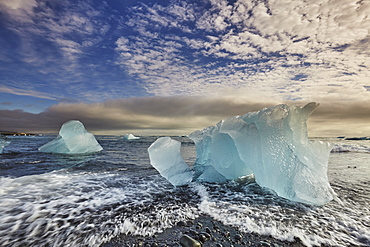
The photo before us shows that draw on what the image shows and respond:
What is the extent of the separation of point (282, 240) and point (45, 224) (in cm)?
331

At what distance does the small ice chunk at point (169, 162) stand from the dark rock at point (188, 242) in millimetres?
2570

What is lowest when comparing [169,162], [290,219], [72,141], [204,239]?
[290,219]

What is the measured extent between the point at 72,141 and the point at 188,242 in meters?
12.4

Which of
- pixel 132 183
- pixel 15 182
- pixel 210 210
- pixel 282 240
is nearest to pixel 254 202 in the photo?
pixel 210 210

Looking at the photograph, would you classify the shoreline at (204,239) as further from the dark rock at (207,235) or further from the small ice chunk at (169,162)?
the small ice chunk at (169,162)

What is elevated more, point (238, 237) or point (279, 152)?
point (279, 152)

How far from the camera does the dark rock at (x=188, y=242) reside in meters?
2.17

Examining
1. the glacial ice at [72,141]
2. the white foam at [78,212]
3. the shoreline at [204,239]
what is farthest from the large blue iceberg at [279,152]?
the glacial ice at [72,141]

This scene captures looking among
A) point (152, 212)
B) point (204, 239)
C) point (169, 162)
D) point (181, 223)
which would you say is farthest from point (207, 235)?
point (169, 162)

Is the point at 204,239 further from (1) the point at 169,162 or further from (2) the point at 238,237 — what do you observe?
(1) the point at 169,162

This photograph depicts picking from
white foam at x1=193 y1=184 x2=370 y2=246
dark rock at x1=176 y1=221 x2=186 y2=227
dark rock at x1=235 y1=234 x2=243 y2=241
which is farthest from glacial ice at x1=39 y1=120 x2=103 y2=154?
dark rock at x1=235 y1=234 x2=243 y2=241

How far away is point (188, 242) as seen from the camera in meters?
2.21

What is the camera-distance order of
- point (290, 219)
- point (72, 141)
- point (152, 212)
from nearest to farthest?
point (290, 219) < point (152, 212) < point (72, 141)

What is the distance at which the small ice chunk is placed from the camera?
4929 mm
